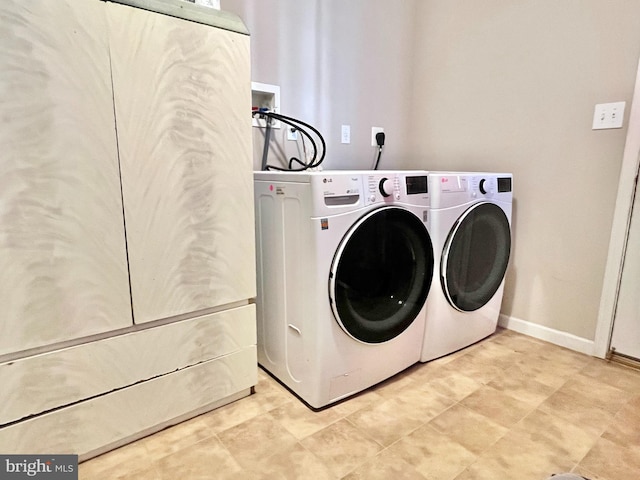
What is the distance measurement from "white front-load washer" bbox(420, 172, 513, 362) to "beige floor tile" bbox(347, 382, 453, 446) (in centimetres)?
25

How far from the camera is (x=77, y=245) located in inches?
38.2

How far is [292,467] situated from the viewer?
109 cm

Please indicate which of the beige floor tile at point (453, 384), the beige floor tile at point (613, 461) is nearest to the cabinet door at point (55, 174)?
the beige floor tile at point (453, 384)

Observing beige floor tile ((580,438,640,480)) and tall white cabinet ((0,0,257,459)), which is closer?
tall white cabinet ((0,0,257,459))

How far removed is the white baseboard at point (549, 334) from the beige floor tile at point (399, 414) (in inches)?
33.3

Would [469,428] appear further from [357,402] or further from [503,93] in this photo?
[503,93]

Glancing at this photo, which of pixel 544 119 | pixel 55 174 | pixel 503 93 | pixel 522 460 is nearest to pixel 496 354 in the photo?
pixel 522 460

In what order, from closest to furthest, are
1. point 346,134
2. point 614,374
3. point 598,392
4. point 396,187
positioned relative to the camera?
1. point 396,187
2. point 598,392
3. point 614,374
4. point 346,134

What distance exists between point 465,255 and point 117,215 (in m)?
1.38

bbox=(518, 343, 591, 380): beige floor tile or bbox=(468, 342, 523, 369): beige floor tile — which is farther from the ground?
bbox=(468, 342, 523, 369): beige floor tile

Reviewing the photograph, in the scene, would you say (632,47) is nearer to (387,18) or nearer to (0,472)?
(387,18)

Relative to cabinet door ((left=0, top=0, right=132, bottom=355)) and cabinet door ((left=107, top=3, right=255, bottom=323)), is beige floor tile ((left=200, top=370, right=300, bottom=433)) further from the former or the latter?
cabinet door ((left=0, top=0, right=132, bottom=355))

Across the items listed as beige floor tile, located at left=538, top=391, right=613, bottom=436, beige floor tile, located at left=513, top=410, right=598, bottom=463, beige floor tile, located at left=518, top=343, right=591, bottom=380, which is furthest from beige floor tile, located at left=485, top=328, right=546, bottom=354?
beige floor tile, located at left=513, top=410, right=598, bottom=463

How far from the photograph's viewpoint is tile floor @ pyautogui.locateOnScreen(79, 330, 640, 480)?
1.08 m
